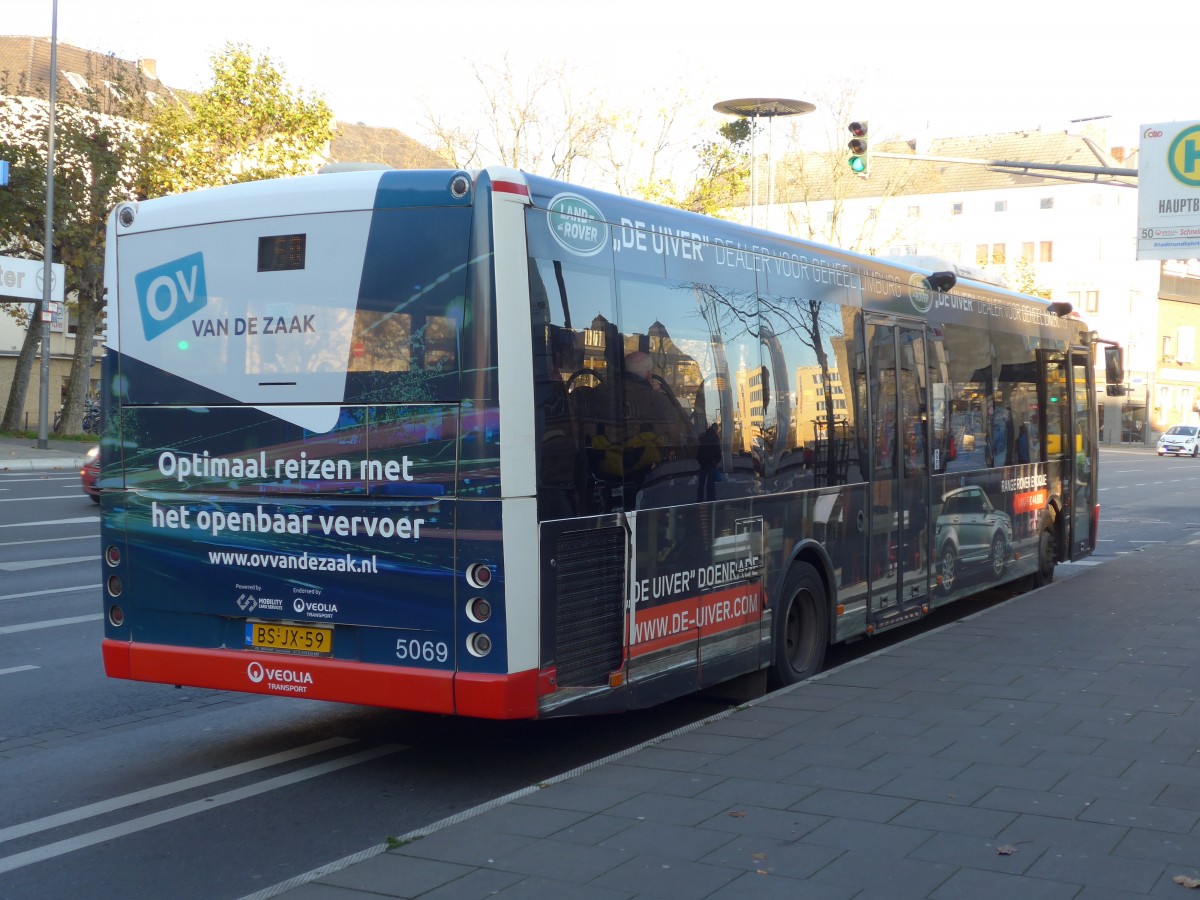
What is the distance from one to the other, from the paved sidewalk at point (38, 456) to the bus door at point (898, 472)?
864 inches

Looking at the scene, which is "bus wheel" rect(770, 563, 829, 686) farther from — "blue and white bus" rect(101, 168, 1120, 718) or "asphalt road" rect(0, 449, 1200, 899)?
"asphalt road" rect(0, 449, 1200, 899)

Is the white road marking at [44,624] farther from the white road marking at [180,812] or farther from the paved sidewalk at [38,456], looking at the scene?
the paved sidewalk at [38,456]

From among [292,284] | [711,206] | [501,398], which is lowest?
[501,398]

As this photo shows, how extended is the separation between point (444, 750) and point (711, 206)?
118 ft

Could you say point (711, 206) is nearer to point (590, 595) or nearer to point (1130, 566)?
point (1130, 566)

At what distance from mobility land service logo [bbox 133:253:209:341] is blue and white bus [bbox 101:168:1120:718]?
0.05 ft

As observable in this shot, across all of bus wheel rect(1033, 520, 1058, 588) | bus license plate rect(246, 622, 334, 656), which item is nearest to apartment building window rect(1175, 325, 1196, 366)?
bus wheel rect(1033, 520, 1058, 588)

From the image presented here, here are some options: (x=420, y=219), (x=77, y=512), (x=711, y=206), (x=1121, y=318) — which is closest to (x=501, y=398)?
(x=420, y=219)

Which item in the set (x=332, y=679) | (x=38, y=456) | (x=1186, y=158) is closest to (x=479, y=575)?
(x=332, y=679)

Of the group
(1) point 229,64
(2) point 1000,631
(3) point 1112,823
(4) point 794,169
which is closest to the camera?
(3) point 1112,823

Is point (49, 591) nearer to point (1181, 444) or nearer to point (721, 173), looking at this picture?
point (721, 173)

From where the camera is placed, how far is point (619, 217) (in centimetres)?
721

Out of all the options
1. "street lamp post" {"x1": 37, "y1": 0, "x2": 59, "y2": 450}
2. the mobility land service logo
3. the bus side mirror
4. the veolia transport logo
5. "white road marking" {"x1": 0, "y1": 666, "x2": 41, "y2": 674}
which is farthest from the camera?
"street lamp post" {"x1": 37, "y1": 0, "x2": 59, "y2": 450}

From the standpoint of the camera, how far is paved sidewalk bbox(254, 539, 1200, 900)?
495 cm
